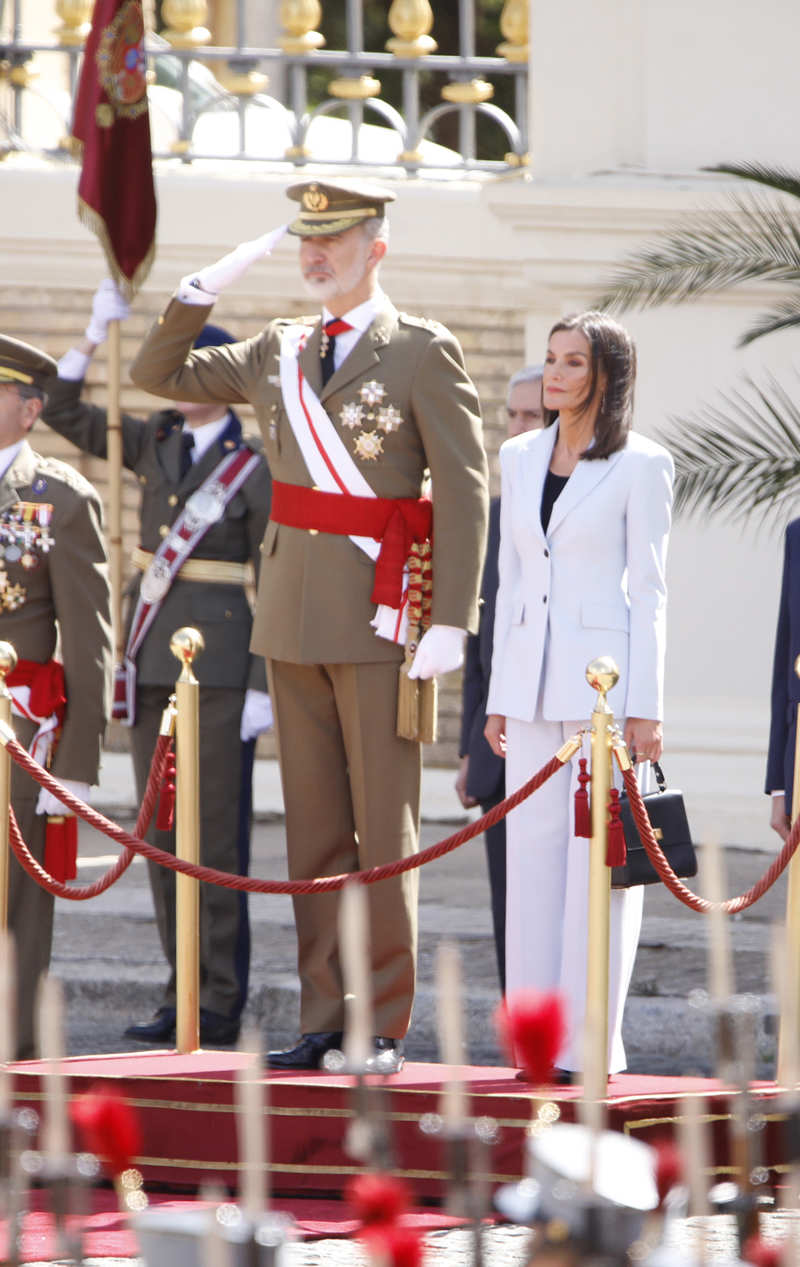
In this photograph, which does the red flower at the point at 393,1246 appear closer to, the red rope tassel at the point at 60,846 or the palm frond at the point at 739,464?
the red rope tassel at the point at 60,846

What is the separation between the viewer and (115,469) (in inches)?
257

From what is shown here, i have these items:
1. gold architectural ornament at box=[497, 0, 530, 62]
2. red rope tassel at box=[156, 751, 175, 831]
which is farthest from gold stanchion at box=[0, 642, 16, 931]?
gold architectural ornament at box=[497, 0, 530, 62]

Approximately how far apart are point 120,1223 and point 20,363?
83.6 inches

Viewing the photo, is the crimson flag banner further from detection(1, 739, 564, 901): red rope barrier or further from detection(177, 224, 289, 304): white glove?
detection(1, 739, 564, 901): red rope barrier

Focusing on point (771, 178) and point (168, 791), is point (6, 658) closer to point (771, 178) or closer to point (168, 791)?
point (168, 791)

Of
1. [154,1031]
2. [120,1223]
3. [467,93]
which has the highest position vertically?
[467,93]

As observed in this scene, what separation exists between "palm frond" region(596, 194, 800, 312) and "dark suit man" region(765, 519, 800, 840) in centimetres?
296

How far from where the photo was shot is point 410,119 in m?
9.26

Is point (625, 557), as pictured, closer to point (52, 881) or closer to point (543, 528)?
point (543, 528)

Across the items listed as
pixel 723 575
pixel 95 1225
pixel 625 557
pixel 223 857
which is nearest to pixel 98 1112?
pixel 95 1225

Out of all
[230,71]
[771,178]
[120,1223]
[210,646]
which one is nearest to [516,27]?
[230,71]

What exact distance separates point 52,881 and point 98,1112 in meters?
2.94

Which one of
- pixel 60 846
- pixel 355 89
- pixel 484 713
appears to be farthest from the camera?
pixel 355 89

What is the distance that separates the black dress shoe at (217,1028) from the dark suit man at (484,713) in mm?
710
